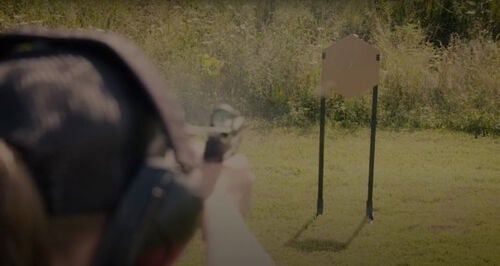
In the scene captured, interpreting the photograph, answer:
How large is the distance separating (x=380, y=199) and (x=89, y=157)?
2.82 metres

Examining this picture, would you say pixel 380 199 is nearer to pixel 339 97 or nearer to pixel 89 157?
pixel 339 97

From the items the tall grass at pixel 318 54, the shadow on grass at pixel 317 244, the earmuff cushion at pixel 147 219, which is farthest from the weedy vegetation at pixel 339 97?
the earmuff cushion at pixel 147 219

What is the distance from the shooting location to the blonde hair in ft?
1.11

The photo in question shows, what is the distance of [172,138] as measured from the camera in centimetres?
39

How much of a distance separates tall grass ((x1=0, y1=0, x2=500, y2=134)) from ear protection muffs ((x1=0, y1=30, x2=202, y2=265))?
3.38 meters

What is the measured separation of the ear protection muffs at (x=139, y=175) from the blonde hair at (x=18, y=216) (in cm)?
4

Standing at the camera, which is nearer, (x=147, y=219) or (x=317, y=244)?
(x=147, y=219)

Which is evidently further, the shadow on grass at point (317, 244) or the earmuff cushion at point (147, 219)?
the shadow on grass at point (317, 244)

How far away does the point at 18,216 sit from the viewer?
0.34 meters

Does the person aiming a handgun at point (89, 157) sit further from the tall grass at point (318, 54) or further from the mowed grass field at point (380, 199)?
the tall grass at point (318, 54)

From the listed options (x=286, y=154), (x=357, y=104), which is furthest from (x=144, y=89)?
(x=357, y=104)

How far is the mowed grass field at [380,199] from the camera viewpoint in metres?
2.59

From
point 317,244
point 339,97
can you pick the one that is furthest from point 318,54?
point 317,244

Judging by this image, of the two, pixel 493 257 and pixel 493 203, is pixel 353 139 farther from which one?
pixel 493 257
